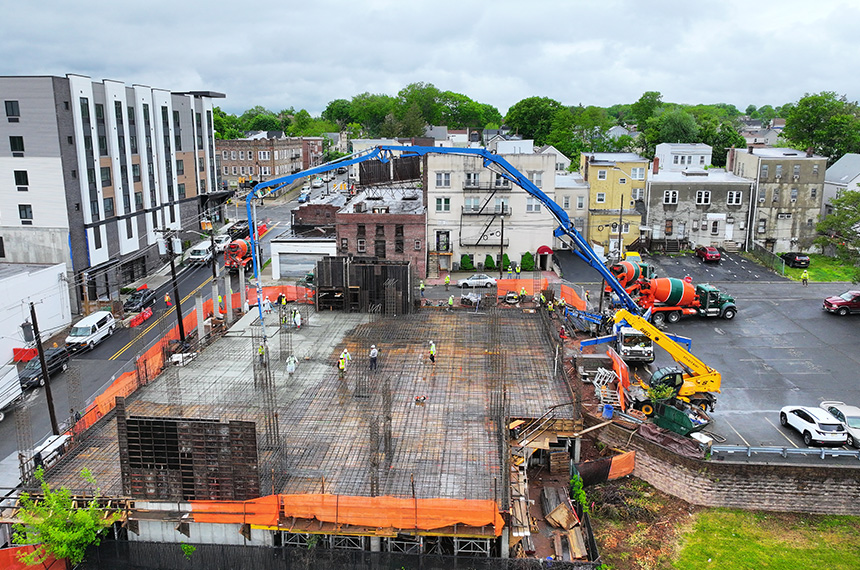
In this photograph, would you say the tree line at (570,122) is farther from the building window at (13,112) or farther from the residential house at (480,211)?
the building window at (13,112)

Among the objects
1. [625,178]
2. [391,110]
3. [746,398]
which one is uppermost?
[391,110]

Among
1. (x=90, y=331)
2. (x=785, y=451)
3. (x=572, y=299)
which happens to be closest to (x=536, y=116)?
(x=572, y=299)

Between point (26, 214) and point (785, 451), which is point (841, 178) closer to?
point (785, 451)

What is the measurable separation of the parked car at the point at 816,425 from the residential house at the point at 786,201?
3710 cm

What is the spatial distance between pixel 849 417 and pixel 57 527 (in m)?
28.5

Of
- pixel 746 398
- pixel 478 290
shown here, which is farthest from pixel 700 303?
pixel 478 290

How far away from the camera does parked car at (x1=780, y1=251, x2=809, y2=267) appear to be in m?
54.8

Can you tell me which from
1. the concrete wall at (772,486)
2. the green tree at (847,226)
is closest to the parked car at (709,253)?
the green tree at (847,226)

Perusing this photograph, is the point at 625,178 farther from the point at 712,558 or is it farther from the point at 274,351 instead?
the point at 712,558

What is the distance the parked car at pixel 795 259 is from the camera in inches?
2159

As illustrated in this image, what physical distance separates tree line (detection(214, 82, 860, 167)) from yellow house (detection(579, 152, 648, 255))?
35812 millimetres

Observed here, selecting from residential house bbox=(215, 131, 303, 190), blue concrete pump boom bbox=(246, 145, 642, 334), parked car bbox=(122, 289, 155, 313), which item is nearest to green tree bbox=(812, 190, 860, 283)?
blue concrete pump boom bbox=(246, 145, 642, 334)

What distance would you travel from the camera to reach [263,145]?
9469 cm

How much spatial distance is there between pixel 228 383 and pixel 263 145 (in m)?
70.1
